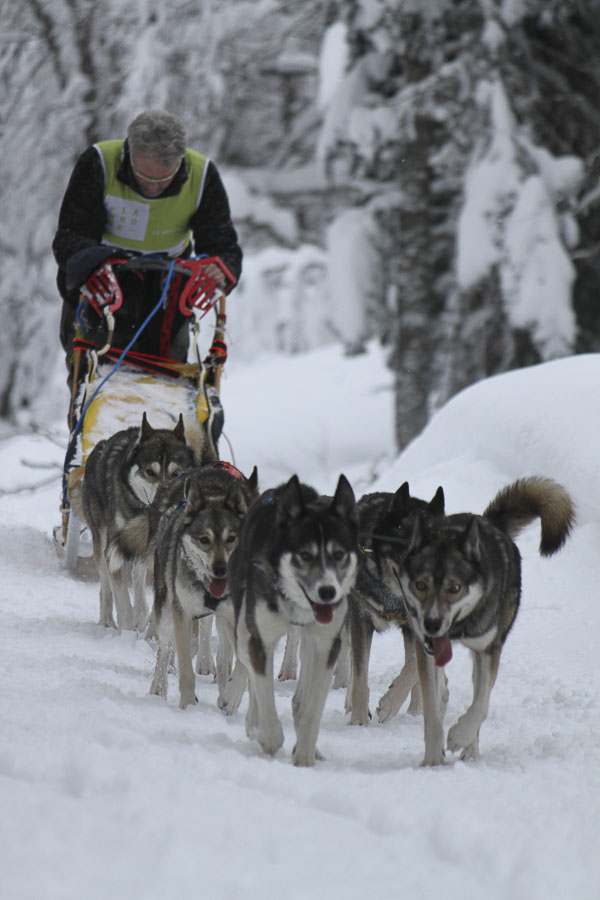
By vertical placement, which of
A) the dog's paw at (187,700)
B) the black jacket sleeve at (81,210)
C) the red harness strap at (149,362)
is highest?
the black jacket sleeve at (81,210)

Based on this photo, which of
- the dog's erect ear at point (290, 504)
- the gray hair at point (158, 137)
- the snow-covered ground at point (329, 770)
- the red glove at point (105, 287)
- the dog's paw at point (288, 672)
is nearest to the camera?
the snow-covered ground at point (329, 770)

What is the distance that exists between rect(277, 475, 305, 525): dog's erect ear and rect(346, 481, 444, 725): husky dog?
0.63 m

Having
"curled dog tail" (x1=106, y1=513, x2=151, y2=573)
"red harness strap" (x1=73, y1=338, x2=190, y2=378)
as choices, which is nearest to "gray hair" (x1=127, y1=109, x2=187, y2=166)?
Answer: "red harness strap" (x1=73, y1=338, x2=190, y2=378)

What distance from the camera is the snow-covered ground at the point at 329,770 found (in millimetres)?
2078

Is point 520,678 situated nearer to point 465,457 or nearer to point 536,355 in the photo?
point 465,457

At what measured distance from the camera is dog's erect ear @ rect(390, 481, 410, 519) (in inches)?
160

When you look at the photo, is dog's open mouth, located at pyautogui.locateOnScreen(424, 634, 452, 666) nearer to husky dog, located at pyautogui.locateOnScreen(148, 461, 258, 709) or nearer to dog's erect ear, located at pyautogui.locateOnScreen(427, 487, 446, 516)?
dog's erect ear, located at pyautogui.locateOnScreen(427, 487, 446, 516)

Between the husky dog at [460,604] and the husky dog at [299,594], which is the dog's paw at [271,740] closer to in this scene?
the husky dog at [299,594]

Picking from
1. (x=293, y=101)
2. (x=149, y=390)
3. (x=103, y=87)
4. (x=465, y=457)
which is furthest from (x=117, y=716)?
(x=293, y=101)

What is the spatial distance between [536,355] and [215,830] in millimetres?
7979

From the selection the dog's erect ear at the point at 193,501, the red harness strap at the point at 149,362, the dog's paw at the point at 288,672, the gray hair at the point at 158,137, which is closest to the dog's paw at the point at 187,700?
the dog's erect ear at the point at 193,501

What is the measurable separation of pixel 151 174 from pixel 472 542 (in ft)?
10.3

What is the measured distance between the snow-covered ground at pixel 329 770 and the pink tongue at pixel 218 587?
1.44 ft

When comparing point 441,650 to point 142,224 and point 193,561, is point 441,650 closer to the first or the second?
point 193,561
